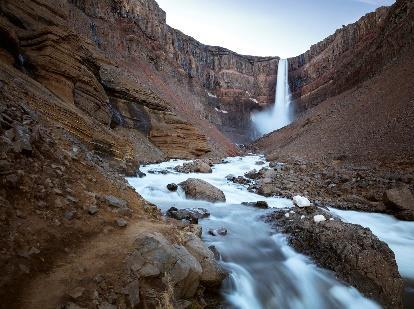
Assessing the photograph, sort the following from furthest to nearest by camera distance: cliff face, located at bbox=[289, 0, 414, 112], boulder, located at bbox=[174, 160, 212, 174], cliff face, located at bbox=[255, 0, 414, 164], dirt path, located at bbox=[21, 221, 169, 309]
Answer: cliff face, located at bbox=[289, 0, 414, 112]
cliff face, located at bbox=[255, 0, 414, 164]
boulder, located at bbox=[174, 160, 212, 174]
dirt path, located at bbox=[21, 221, 169, 309]

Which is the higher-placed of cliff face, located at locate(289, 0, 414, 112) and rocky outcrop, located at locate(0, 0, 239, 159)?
cliff face, located at locate(289, 0, 414, 112)

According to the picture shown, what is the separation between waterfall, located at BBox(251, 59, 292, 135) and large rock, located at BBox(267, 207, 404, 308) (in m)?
49.1

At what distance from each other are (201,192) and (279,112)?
49.7 meters

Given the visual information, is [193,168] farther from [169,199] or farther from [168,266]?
Result: [168,266]

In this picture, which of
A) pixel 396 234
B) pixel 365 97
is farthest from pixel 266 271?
pixel 365 97

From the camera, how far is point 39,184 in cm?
389

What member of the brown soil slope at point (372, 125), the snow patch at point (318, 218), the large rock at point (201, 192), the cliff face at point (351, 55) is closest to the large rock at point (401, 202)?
the snow patch at point (318, 218)

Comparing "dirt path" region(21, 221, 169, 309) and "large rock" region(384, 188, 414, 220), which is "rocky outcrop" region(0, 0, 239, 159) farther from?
"large rock" region(384, 188, 414, 220)

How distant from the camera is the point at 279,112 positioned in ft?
185

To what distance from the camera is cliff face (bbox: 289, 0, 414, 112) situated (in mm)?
28516

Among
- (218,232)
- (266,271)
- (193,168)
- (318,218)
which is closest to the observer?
(266,271)

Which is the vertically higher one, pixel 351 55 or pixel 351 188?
pixel 351 55

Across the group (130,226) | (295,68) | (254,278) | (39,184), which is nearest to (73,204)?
(39,184)

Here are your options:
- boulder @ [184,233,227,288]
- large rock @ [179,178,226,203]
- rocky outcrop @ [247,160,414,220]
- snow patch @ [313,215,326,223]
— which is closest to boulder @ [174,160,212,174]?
rocky outcrop @ [247,160,414,220]
